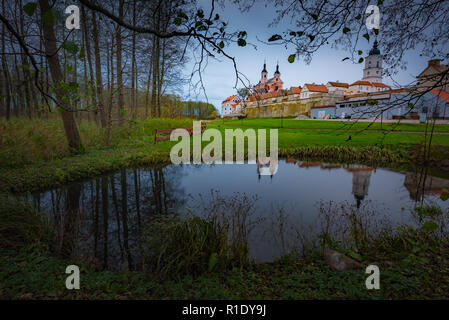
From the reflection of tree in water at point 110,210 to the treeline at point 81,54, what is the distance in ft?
8.60

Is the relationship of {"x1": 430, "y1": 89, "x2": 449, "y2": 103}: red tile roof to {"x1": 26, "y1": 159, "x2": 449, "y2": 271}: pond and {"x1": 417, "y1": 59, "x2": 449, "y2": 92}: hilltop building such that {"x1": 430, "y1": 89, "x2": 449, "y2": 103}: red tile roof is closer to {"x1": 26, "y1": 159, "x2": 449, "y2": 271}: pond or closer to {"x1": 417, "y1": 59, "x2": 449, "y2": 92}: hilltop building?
{"x1": 417, "y1": 59, "x2": 449, "y2": 92}: hilltop building

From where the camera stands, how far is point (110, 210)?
6219 millimetres

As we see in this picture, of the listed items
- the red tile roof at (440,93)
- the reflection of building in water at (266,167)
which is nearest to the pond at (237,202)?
the reflection of building in water at (266,167)

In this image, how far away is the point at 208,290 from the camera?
106 inches

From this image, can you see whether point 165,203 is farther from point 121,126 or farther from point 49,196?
point 121,126

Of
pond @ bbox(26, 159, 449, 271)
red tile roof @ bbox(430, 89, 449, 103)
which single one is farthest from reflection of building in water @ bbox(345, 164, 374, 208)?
red tile roof @ bbox(430, 89, 449, 103)

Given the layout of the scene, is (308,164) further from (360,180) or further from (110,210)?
(110,210)

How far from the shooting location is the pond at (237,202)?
14.4 feet

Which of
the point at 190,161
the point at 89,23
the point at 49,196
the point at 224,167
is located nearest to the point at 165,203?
the point at 49,196

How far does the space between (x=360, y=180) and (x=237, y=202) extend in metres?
6.89

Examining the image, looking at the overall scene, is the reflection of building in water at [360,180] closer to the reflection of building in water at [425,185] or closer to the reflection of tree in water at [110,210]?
the reflection of building in water at [425,185]

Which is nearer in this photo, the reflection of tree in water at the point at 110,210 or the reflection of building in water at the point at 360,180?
the reflection of tree in water at the point at 110,210
